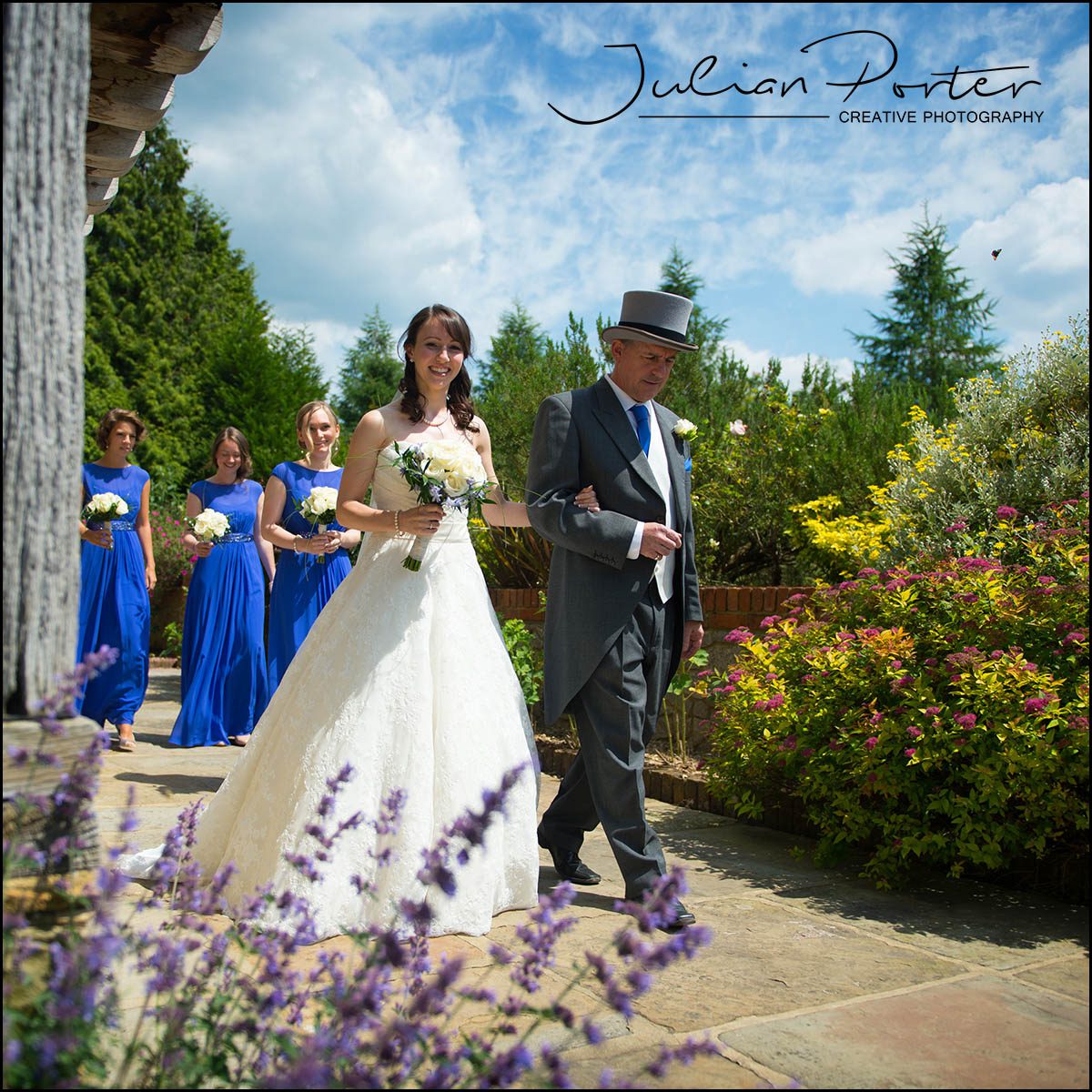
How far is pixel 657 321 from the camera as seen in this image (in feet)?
13.0

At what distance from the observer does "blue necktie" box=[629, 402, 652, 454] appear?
4.09 m

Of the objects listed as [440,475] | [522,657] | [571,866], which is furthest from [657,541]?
[522,657]

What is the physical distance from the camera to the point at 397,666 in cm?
369

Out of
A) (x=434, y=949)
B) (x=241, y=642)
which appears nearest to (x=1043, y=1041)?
(x=434, y=949)

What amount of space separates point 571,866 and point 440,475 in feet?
5.26

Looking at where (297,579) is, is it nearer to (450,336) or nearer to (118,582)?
(118,582)

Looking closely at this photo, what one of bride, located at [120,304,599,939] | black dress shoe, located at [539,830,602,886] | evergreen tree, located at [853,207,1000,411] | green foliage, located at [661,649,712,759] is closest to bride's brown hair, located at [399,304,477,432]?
bride, located at [120,304,599,939]

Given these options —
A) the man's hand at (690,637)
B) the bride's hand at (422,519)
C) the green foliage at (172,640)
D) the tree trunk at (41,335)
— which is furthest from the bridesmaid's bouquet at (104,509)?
the green foliage at (172,640)

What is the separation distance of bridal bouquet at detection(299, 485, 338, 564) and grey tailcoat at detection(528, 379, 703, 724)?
88.8 inches

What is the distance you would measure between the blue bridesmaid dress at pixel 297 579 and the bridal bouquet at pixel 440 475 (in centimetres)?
247

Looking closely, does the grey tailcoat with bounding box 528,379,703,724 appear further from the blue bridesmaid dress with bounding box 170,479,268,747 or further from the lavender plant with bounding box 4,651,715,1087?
the blue bridesmaid dress with bounding box 170,479,268,747

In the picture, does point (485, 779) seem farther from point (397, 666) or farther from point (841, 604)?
→ point (841, 604)

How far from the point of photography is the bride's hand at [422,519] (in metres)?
3.80

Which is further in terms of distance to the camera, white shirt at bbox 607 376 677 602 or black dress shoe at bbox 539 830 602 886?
black dress shoe at bbox 539 830 602 886
